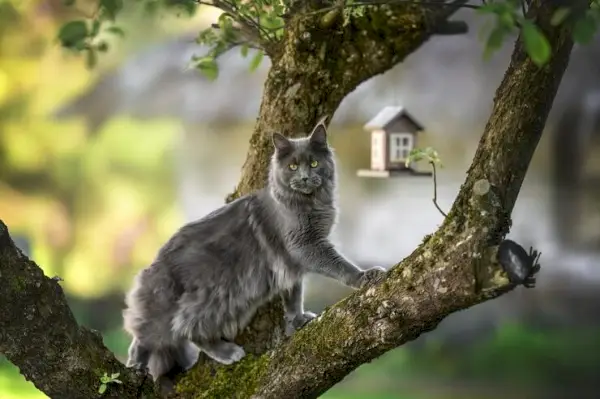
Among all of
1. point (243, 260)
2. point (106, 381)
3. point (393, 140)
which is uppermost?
point (393, 140)

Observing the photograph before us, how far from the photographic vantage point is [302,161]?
2.10 meters

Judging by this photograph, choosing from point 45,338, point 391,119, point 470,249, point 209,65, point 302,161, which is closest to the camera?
point 470,249

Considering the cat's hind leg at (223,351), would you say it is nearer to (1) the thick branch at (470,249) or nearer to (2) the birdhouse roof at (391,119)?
(1) the thick branch at (470,249)

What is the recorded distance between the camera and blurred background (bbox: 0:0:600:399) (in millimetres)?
3586

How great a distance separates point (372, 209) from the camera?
373 centimetres

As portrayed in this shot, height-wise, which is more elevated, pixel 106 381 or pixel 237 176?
pixel 237 176

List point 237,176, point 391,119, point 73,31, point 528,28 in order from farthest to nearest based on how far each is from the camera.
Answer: point 237,176, point 391,119, point 73,31, point 528,28

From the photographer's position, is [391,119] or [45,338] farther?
[391,119]

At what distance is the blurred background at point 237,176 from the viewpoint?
11.8 ft

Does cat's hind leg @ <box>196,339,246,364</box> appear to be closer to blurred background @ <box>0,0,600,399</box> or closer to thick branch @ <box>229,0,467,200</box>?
thick branch @ <box>229,0,467,200</box>

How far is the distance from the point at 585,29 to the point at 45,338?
1362 mm

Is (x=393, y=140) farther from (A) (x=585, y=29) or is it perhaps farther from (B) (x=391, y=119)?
(A) (x=585, y=29)

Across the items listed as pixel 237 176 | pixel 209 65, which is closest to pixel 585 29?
pixel 209 65

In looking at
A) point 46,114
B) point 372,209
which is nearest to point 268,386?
point 372,209
